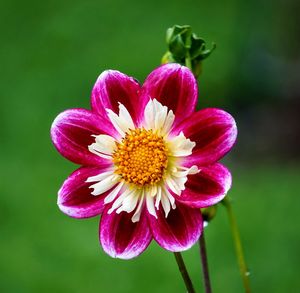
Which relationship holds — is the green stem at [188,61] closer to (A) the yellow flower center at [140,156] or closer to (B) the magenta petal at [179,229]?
(A) the yellow flower center at [140,156]

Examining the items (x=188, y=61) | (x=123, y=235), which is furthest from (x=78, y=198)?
(x=188, y=61)

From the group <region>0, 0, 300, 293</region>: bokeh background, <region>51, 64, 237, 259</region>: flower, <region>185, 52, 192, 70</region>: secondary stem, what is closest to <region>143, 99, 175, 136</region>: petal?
<region>51, 64, 237, 259</region>: flower

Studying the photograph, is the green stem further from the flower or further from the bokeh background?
the bokeh background

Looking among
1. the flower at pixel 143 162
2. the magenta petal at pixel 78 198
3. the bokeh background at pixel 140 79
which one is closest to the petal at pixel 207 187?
the flower at pixel 143 162

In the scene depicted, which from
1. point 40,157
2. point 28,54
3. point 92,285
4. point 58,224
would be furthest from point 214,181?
point 28,54

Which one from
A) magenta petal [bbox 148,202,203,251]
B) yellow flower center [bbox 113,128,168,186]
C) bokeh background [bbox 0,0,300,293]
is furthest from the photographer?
bokeh background [bbox 0,0,300,293]

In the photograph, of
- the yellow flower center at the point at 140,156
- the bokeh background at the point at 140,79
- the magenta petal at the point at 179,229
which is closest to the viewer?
the magenta petal at the point at 179,229
